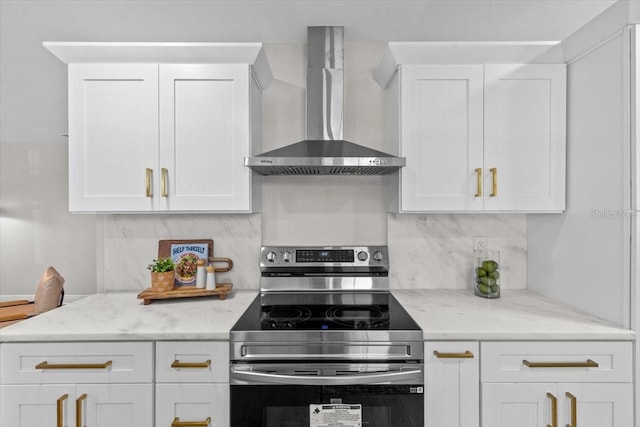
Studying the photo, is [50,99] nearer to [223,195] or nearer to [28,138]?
[28,138]

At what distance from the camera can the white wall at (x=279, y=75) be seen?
5.88ft

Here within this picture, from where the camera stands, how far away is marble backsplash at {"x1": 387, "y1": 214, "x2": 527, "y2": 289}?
223 cm

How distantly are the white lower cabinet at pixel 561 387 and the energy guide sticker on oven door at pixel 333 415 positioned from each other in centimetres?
53

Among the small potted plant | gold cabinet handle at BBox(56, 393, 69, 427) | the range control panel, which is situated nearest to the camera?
gold cabinet handle at BBox(56, 393, 69, 427)

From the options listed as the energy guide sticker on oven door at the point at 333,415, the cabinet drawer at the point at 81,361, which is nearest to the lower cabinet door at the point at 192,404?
the cabinet drawer at the point at 81,361

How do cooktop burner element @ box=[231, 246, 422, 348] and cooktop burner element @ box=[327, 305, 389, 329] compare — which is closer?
cooktop burner element @ box=[231, 246, 422, 348]

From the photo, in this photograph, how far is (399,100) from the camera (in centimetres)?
188

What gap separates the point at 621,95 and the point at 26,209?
3.98 meters

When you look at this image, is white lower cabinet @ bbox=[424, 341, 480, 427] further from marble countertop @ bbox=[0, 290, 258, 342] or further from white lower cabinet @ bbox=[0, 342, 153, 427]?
white lower cabinet @ bbox=[0, 342, 153, 427]

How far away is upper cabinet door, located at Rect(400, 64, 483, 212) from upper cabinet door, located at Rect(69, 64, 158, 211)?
51.7 inches

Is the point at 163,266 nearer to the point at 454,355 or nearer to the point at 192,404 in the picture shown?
the point at 192,404

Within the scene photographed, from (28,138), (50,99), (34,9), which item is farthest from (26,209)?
(34,9)

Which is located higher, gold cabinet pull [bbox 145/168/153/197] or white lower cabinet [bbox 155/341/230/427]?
gold cabinet pull [bbox 145/168/153/197]

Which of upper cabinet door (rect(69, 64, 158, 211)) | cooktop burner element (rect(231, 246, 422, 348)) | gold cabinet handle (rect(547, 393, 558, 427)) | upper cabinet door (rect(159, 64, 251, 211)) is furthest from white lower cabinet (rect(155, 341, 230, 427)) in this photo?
gold cabinet handle (rect(547, 393, 558, 427))
